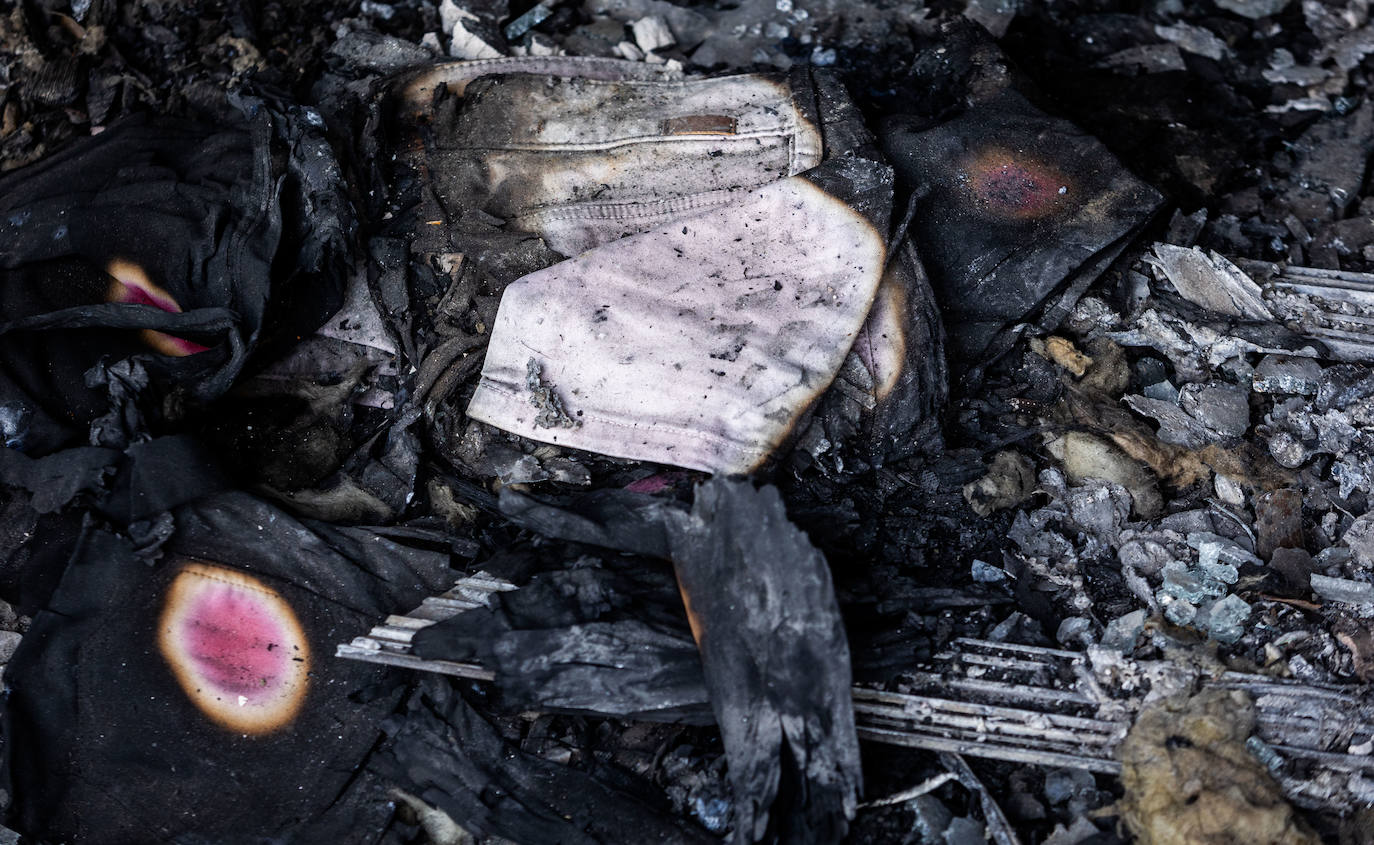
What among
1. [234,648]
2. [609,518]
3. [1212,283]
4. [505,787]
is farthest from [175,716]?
[1212,283]

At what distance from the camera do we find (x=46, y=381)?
278 cm

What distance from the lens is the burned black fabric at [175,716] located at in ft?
7.86

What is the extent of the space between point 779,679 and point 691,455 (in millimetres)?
700

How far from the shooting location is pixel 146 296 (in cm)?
296

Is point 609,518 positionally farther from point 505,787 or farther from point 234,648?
point 234,648

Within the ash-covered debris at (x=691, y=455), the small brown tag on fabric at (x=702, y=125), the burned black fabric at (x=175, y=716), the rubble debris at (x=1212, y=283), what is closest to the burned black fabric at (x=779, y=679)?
the ash-covered debris at (x=691, y=455)

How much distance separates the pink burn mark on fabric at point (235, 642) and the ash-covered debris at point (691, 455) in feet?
0.08

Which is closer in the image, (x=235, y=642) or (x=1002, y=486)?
(x=235, y=642)


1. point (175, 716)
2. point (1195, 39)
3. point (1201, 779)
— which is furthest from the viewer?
point (1195, 39)

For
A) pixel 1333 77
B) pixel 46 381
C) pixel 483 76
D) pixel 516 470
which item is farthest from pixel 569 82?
pixel 1333 77

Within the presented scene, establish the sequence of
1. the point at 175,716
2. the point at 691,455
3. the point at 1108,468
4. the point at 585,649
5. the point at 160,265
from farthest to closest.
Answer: the point at 160,265 < the point at 1108,468 < the point at 691,455 < the point at 175,716 < the point at 585,649

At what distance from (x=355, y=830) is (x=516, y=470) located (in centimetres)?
102

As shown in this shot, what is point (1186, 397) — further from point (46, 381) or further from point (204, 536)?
point (46, 381)

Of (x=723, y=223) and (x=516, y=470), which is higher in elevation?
(x=723, y=223)
